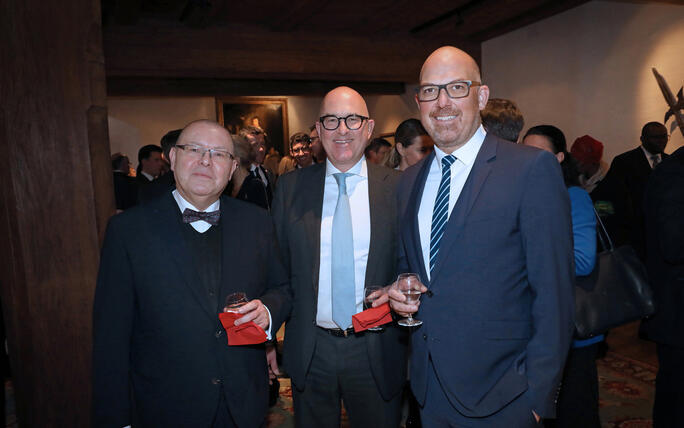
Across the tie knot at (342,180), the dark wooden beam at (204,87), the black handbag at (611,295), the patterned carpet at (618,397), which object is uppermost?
the dark wooden beam at (204,87)

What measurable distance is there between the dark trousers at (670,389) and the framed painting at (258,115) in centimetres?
990

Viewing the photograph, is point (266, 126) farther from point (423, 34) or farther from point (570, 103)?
point (570, 103)

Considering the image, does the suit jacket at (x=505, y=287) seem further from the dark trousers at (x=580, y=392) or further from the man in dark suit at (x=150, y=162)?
the man in dark suit at (x=150, y=162)

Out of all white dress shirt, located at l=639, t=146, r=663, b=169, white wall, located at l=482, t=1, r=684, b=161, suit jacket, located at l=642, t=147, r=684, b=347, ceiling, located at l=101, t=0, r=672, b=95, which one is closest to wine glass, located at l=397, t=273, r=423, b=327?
suit jacket, located at l=642, t=147, r=684, b=347

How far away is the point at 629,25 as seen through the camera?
6.20 metres

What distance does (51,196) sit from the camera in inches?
99.6

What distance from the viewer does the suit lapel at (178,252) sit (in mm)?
1764

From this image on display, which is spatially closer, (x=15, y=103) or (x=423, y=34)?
(x=15, y=103)

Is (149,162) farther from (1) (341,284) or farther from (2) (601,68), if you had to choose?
(2) (601,68)

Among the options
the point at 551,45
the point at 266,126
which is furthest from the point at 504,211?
the point at 266,126

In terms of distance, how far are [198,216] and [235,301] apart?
15.2 inches

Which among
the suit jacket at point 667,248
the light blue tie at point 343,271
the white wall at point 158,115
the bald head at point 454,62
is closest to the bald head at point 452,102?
the bald head at point 454,62

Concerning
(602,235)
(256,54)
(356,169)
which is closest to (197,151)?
(356,169)

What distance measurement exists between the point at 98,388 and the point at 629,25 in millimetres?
7310
